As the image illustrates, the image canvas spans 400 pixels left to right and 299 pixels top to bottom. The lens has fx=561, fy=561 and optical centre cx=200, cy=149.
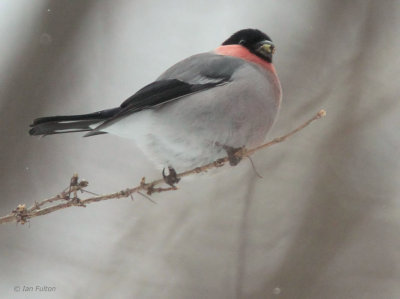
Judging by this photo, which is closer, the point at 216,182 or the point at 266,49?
the point at 266,49

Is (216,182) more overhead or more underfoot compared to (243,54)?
more overhead

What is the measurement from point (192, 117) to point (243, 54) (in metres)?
0.51

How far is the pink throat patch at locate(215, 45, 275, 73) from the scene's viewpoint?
226cm

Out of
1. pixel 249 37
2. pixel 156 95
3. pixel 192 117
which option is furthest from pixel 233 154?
pixel 249 37

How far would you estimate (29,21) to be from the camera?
3.01 m

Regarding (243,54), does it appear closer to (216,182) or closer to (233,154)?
(233,154)

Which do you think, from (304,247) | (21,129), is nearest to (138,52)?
(21,129)

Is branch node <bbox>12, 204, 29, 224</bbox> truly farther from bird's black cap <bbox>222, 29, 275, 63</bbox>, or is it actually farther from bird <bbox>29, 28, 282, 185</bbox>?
bird's black cap <bbox>222, 29, 275, 63</bbox>

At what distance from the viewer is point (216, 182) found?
131 inches

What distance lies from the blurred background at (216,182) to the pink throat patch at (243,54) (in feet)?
2.89

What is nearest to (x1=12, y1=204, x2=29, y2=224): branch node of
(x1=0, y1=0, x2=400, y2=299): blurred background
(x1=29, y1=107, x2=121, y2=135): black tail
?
(x1=29, y1=107, x2=121, y2=135): black tail

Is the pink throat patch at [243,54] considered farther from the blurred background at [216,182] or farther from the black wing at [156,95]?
the blurred background at [216,182]

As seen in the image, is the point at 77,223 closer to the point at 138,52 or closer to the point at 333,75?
the point at 138,52

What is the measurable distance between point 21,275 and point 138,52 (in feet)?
5.17
